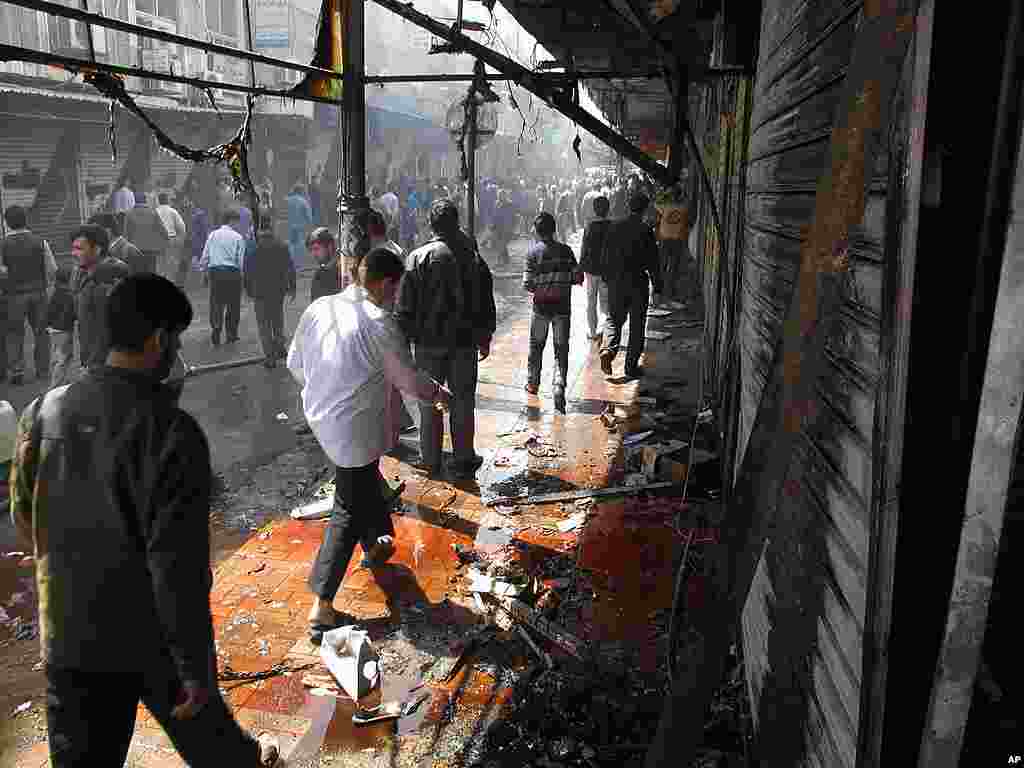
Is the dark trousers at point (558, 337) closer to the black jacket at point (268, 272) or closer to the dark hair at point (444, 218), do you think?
the dark hair at point (444, 218)

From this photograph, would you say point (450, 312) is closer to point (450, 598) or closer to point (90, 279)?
point (450, 598)

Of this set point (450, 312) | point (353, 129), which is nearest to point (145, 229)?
point (353, 129)

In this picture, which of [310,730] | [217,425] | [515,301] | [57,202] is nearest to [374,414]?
[310,730]

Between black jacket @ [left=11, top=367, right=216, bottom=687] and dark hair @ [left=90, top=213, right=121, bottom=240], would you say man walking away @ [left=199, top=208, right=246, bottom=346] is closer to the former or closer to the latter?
dark hair @ [left=90, top=213, right=121, bottom=240]

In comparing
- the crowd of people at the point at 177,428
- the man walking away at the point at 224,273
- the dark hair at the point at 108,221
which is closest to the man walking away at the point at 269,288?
the man walking away at the point at 224,273

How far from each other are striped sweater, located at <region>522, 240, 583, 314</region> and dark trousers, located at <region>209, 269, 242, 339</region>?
4879mm

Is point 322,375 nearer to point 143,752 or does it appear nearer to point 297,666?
point 297,666

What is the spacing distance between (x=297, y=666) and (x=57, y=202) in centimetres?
1616

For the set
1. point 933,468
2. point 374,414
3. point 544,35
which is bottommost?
point 374,414

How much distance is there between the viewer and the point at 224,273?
11211 mm

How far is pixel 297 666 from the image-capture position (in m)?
4.02

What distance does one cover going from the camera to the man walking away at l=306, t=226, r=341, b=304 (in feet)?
28.6

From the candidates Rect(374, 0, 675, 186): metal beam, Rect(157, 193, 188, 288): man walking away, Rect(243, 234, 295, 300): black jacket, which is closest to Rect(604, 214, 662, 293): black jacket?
Rect(243, 234, 295, 300): black jacket

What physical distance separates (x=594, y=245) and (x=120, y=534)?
334 inches
